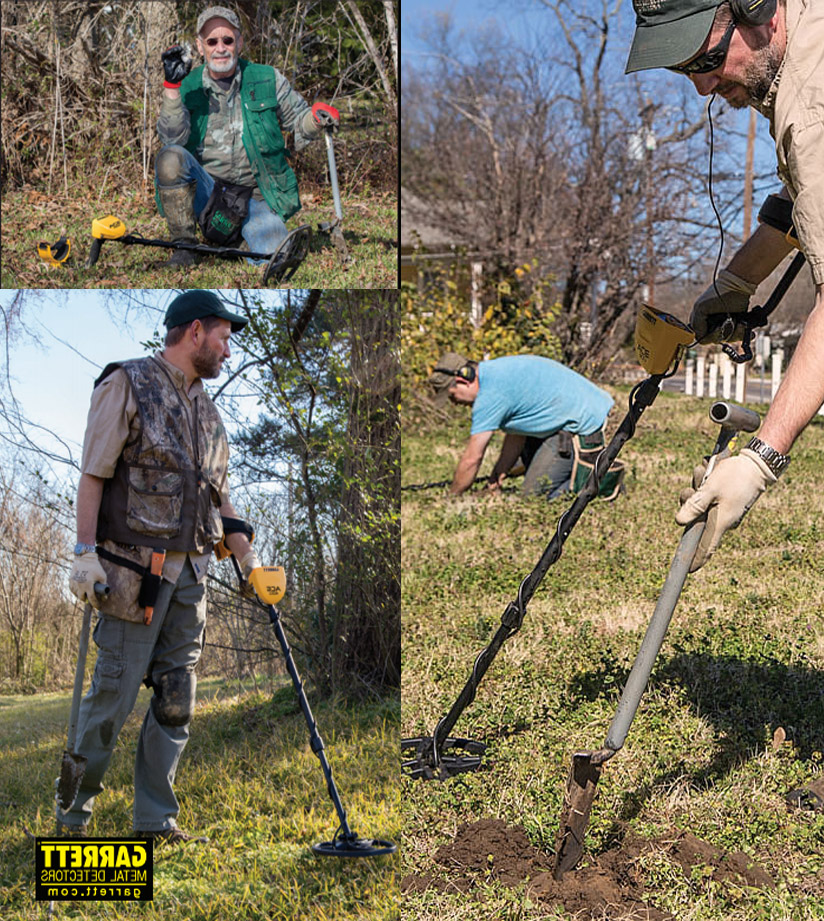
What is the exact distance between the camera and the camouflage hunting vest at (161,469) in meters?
2.18

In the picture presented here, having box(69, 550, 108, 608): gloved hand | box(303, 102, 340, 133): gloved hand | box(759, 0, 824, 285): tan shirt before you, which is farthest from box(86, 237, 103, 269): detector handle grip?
box(759, 0, 824, 285): tan shirt

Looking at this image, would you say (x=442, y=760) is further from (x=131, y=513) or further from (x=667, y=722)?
(x=131, y=513)

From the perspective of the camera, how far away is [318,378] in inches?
94.8

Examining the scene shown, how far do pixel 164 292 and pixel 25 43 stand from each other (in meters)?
2.70

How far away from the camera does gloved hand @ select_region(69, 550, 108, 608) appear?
2.18 m

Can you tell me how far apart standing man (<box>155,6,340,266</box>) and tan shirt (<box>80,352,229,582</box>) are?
168 cm

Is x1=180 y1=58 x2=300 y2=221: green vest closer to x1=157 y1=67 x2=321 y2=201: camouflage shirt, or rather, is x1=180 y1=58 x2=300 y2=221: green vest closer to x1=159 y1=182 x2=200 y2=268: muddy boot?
x1=157 y1=67 x2=321 y2=201: camouflage shirt

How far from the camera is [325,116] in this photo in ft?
12.5

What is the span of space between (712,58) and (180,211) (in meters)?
2.21

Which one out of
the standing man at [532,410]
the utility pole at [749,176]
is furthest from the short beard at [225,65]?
the utility pole at [749,176]

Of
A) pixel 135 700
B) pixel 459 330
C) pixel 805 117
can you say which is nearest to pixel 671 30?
pixel 805 117

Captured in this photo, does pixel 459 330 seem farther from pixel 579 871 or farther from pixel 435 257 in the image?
pixel 579 871

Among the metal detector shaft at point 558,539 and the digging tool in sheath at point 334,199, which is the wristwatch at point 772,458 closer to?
the metal detector shaft at point 558,539

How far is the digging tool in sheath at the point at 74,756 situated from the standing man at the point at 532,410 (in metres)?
4.72
